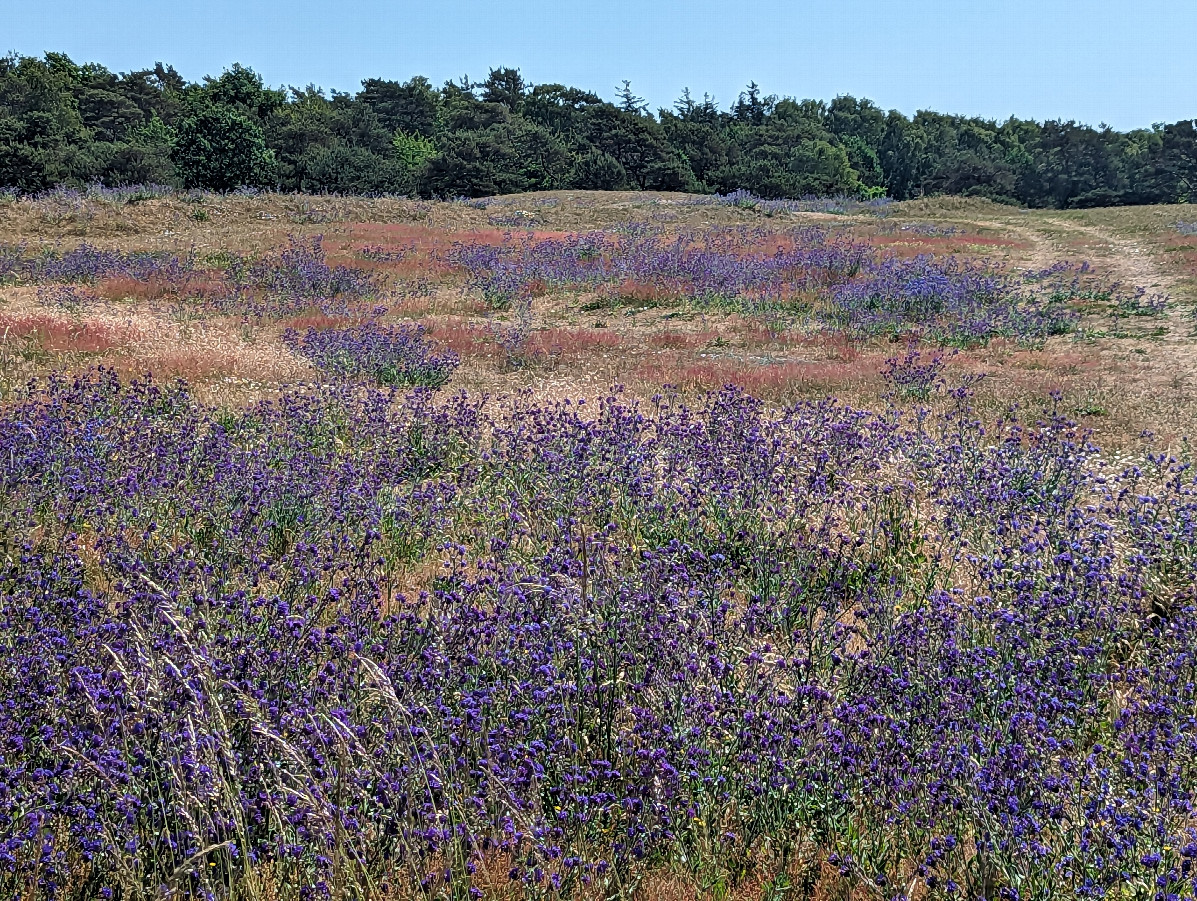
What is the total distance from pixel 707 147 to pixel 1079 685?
68.6 metres

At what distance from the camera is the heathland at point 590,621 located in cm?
276

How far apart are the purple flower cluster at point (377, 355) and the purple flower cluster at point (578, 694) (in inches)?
204

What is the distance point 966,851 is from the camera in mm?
3168

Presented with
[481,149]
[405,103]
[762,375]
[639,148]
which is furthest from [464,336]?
[405,103]

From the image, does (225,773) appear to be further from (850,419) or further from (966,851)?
(850,419)

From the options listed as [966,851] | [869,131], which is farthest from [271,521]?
[869,131]

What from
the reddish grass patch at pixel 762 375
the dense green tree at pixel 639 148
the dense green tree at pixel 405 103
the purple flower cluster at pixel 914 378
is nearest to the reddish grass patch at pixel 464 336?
the reddish grass patch at pixel 762 375

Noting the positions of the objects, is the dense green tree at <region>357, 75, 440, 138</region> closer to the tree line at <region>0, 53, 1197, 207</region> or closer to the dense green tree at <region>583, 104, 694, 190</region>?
the tree line at <region>0, 53, 1197, 207</region>

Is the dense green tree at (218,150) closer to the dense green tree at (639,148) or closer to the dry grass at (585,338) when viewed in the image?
the dry grass at (585,338)

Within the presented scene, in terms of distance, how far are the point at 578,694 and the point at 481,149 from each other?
2262 inches

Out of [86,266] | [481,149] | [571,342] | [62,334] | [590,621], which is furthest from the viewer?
[481,149]

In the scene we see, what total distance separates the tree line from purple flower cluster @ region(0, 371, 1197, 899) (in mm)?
46613

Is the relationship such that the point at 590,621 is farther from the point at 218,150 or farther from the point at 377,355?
the point at 218,150

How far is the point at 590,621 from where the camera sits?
3555mm
